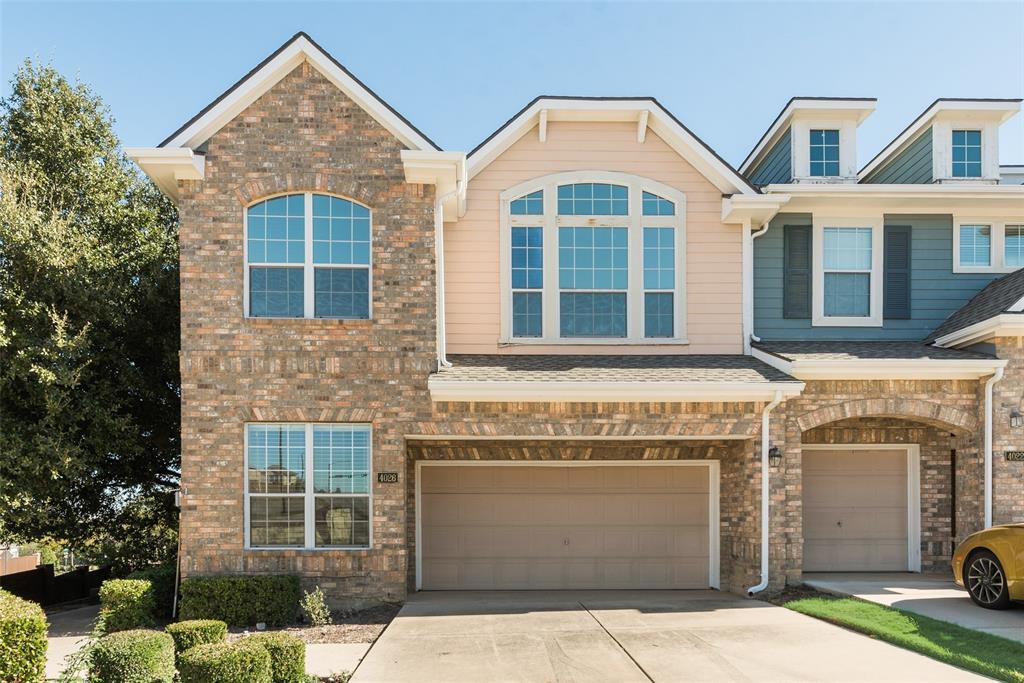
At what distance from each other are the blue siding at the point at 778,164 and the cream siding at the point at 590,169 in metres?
2.46

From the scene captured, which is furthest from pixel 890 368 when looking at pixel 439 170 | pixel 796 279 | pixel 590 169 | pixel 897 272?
pixel 439 170

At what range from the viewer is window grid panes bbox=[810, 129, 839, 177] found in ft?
46.7

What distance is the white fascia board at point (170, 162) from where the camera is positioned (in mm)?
10742

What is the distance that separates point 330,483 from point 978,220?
1224 cm

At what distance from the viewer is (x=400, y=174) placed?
11.2m

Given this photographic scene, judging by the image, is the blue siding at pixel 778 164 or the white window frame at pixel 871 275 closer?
the white window frame at pixel 871 275

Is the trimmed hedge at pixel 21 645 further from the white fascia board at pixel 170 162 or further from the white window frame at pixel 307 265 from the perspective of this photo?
the white fascia board at pixel 170 162

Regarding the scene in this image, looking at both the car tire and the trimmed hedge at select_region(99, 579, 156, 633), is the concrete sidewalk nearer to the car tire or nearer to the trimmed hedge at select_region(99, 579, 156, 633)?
the car tire

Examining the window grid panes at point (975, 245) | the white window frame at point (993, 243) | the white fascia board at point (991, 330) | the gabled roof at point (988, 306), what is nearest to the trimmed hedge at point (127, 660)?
the white fascia board at point (991, 330)

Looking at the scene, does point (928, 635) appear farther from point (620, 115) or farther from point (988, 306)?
point (620, 115)

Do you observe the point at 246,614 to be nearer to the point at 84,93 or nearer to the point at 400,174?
the point at 400,174

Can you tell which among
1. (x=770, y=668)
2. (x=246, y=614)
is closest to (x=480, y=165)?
(x=246, y=614)

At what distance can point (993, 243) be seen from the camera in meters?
13.9

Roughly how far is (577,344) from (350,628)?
222 inches
